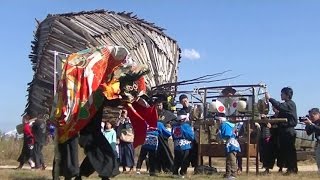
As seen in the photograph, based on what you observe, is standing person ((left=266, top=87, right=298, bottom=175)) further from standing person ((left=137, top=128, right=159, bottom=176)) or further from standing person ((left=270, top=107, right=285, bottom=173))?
standing person ((left=137, top=128, right=159, bottom=176))

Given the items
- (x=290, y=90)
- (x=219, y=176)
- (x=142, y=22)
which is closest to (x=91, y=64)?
A: (x=219, y=176)

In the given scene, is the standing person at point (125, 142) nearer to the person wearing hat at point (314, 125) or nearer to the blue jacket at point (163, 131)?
the blue jacket at point (163, 131)

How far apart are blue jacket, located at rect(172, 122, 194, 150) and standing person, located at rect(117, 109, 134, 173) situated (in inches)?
118

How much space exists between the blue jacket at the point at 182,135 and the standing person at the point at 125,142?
301 cm

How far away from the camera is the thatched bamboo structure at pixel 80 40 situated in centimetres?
2361

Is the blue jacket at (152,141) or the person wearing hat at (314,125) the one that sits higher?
the person wearing hat at (314,125)

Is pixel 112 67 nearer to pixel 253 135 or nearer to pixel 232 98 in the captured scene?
pixel 232 98

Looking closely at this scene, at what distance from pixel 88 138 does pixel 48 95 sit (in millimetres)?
14643

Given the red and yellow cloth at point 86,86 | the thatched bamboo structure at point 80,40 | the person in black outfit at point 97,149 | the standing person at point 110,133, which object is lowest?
the person in black outfit at point 97,149

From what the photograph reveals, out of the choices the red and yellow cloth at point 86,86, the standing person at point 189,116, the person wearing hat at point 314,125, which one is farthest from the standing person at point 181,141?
the red and yellow cloth at point 86,86

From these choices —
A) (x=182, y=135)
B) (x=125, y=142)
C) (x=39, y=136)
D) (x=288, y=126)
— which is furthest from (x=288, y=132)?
(x=39, y=136)

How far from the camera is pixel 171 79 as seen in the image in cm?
2880

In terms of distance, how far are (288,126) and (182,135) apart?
2.32 metres

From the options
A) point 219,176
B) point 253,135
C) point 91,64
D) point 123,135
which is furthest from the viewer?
point 123,135
